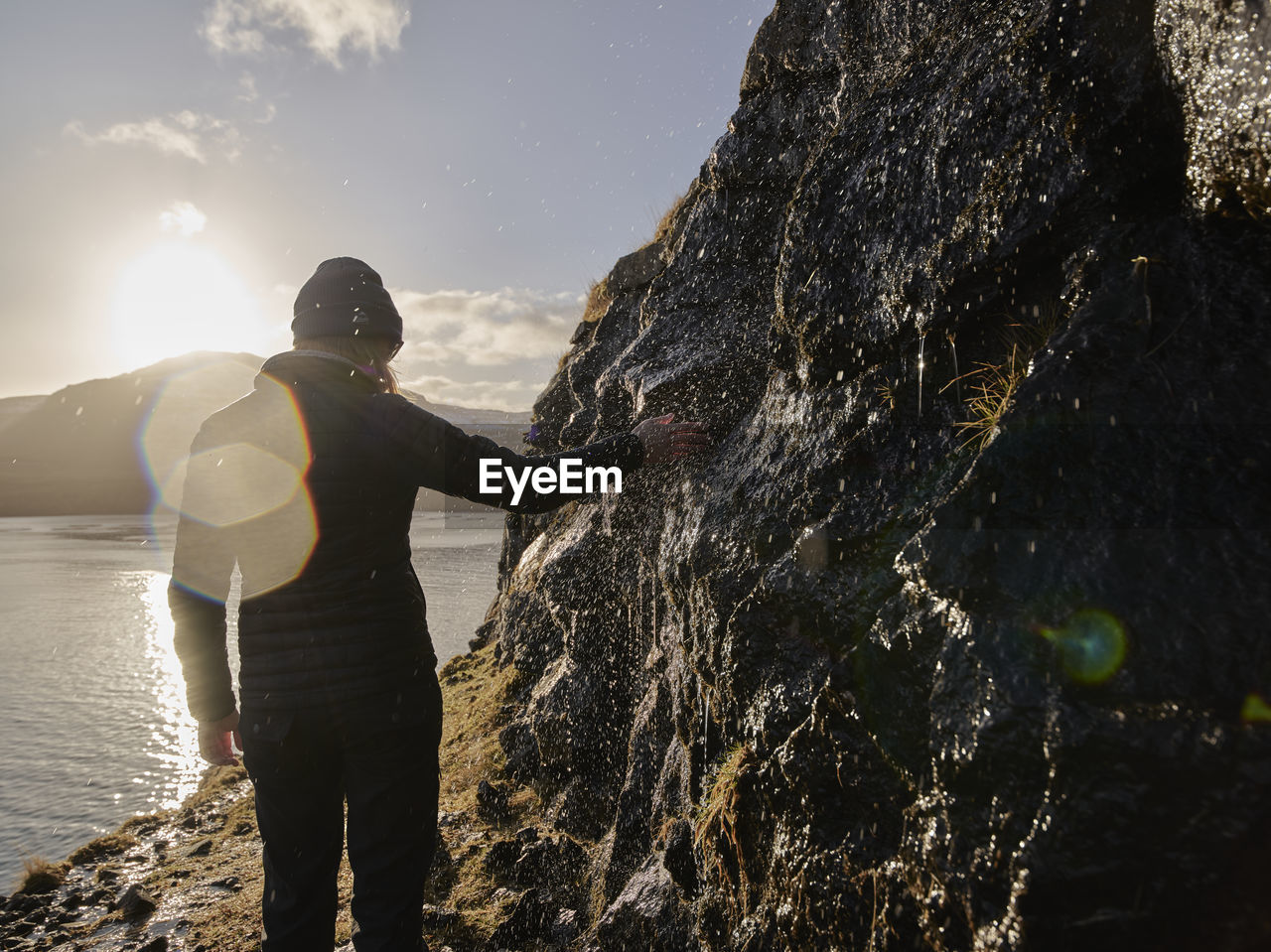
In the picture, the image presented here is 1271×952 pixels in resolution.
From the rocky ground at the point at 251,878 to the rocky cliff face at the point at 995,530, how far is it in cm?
146

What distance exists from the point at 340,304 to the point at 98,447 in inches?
8105

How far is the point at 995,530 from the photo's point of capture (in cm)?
241

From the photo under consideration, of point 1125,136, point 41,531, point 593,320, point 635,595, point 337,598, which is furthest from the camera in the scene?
point 41,531

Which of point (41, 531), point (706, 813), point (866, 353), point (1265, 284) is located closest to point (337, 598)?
point (706, 813)

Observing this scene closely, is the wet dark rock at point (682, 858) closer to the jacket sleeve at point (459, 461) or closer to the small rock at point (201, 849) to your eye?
the jacket sleeve at point (459, 461)

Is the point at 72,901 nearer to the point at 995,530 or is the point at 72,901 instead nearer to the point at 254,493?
the point at 254,493

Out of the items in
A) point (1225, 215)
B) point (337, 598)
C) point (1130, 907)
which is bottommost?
point (1130, 907)

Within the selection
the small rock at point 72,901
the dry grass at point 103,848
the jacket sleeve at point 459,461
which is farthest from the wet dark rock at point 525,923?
the dry grass at point 103,848

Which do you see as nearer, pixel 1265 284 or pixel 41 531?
pixel 1265 284

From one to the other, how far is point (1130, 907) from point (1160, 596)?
84cm

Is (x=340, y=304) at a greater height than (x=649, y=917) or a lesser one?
greater

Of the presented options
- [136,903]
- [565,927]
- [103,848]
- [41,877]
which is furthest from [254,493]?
[103,848]

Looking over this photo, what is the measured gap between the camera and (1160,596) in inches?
77.9

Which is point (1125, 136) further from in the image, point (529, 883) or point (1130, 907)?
point (529, 883)
